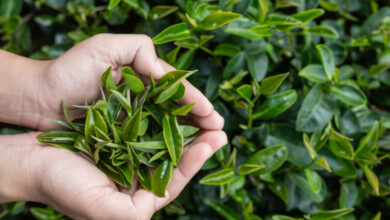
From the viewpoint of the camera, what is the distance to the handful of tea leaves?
2.93ft

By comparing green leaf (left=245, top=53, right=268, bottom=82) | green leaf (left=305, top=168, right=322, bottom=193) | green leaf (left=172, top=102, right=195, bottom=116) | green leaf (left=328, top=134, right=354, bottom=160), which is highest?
green leaf (left=172, top=102, right=195, bottom=116)

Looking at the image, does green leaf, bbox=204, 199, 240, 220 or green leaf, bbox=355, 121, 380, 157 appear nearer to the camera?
green leaf, bbox=355, 121, 380, 157

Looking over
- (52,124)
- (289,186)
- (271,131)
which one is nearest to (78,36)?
(52,124)

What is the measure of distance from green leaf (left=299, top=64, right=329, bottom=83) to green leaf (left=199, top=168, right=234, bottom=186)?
376mm

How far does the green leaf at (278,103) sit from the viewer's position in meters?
1.03

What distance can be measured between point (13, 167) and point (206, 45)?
2.29ft

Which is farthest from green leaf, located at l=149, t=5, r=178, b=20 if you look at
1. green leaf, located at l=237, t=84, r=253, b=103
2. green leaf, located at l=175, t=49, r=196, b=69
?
green leaf, located at l=237, t=84, r=253, b=103

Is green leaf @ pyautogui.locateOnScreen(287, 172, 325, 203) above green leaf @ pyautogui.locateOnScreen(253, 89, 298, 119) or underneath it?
underneath

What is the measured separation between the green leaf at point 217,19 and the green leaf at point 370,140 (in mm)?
535

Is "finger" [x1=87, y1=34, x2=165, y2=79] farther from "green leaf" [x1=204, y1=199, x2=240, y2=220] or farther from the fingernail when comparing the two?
"green leaf" [x1=204, y1=199, x2=240, y2=220]

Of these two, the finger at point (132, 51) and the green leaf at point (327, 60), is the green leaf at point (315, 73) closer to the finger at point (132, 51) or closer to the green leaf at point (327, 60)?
the green leaf at point (327, 60)

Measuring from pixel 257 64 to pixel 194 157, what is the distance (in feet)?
1.31

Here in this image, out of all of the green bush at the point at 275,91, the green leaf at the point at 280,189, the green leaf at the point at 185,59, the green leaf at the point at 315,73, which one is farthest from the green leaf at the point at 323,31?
the green leaf at the point at 280,189

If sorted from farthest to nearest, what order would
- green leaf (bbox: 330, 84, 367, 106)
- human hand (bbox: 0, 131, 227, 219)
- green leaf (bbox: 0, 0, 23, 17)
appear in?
green leaf (bbox: 0, 0, 23, 17)
green leaf (bbox: 330, 84, 367, 106)
human hand (bbox: 0, 131, 227, 219)
